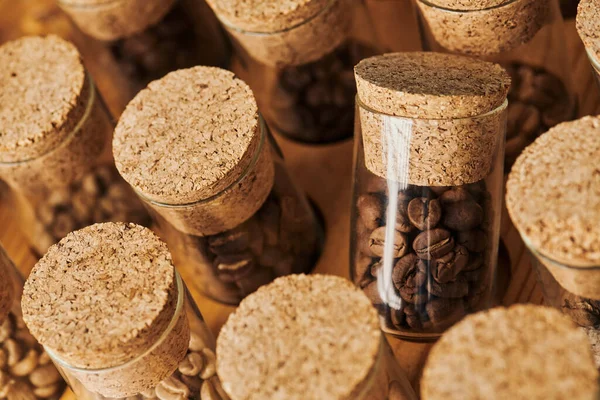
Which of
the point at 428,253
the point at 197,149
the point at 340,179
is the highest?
the point at 197,149

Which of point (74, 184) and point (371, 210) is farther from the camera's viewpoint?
point (74, 184)

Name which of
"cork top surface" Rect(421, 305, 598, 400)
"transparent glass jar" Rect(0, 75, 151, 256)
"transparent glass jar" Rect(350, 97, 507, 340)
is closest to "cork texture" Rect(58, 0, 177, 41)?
"transparent glass jar" Rect(0, 75, 151, 256)

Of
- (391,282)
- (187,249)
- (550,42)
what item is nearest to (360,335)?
(391,282)

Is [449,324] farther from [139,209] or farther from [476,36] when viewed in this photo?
[139,209]

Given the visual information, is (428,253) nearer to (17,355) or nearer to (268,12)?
(268,12)

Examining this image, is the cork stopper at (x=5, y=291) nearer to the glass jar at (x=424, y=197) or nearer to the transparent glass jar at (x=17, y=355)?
the transparent glass jar at (x=17, y=355)

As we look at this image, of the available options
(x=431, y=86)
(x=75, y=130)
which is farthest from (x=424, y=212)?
(x=75, y=130)

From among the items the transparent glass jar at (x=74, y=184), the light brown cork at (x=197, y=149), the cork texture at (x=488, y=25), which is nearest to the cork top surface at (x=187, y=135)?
the light brown cork at (x=197, y=149)
